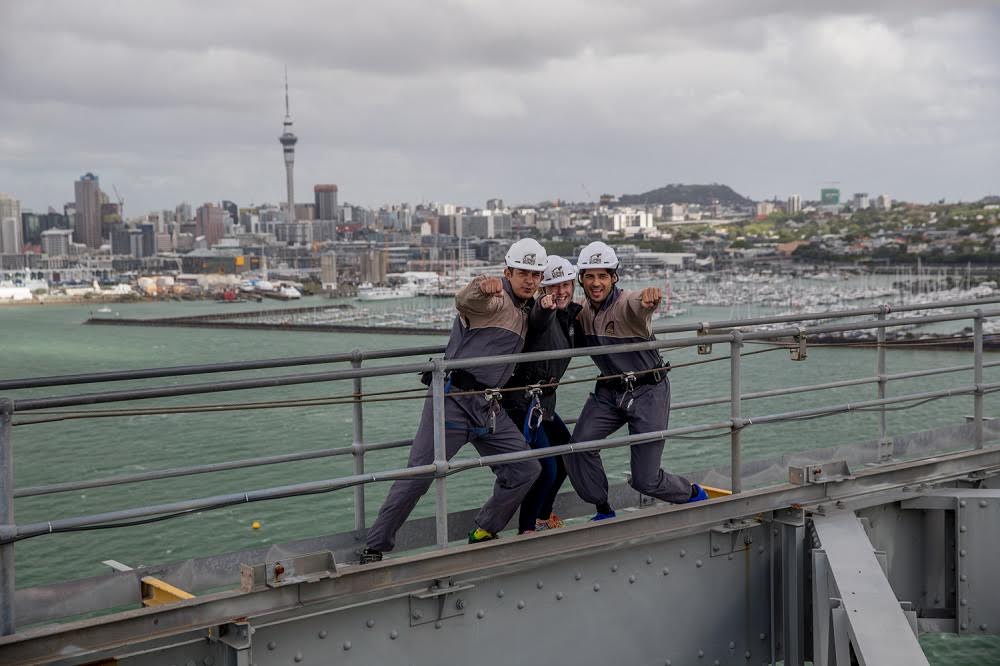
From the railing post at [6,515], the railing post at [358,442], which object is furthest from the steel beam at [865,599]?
the railing post at [6,515]

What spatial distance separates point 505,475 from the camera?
229 inches

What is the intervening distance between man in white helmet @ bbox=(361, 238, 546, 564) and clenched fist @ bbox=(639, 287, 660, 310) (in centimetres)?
59

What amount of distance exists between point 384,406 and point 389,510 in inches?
1389

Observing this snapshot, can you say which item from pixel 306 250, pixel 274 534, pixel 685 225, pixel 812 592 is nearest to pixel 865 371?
pixel 274 534

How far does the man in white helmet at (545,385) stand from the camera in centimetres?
583

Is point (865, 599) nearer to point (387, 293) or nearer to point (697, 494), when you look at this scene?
point (697, 494)

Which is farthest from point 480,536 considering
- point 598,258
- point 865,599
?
point 865,599

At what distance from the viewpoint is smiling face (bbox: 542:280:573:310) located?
620cm

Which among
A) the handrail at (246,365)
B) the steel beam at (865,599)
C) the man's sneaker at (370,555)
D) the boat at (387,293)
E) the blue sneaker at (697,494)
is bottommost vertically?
the boat at (387,293)

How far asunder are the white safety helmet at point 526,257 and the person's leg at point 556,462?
1.01 meters

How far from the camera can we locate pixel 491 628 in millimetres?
5406

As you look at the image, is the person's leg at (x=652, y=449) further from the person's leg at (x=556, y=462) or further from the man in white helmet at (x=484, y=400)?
the man in white helmet at (x=484, y=400)

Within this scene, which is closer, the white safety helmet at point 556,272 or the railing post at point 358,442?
the railing post at point 358,442

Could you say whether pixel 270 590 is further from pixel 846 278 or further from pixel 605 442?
pixel 846 278
